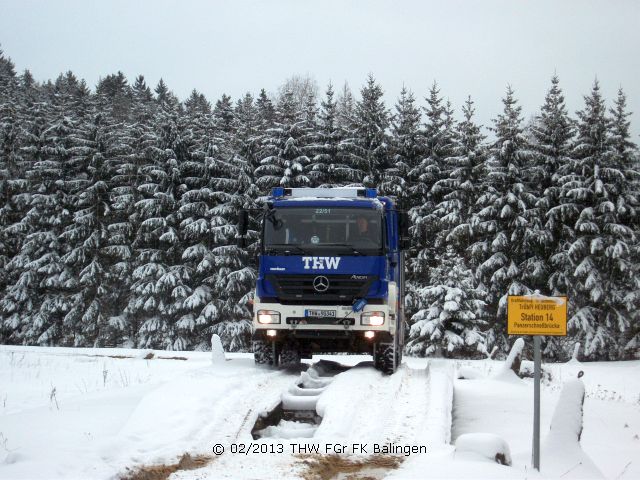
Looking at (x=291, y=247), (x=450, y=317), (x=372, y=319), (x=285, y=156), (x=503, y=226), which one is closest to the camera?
(x=372, y=319)

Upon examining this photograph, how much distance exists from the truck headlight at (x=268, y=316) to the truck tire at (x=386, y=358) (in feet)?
6.15

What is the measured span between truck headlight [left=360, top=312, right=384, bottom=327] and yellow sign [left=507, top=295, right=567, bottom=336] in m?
5.48

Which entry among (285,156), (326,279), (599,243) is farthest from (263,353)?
(285,156)

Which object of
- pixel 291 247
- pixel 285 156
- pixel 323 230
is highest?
pixel 285 156

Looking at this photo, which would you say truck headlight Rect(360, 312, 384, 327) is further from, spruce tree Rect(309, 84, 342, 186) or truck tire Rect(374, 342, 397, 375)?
spruce tree Rect(309, 84, 342, 186)

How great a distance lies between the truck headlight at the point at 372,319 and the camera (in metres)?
12.2

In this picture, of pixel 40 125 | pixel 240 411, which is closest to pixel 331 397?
pixel 240 411

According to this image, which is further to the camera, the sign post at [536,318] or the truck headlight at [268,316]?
the truck headlight at [268,316]

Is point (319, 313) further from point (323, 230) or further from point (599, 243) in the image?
point (599, 243)

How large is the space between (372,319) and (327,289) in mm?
928

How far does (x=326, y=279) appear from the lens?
1227cm

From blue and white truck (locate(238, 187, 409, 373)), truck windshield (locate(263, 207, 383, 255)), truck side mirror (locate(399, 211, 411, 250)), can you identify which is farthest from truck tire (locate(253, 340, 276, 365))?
truck side mirror (locate(399, 211, 411, 250))

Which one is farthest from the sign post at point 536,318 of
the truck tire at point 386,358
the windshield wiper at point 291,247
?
the windshield wiper at point 291,247

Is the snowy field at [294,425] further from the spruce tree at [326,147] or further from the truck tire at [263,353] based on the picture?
the spruce tree at [326,147]
